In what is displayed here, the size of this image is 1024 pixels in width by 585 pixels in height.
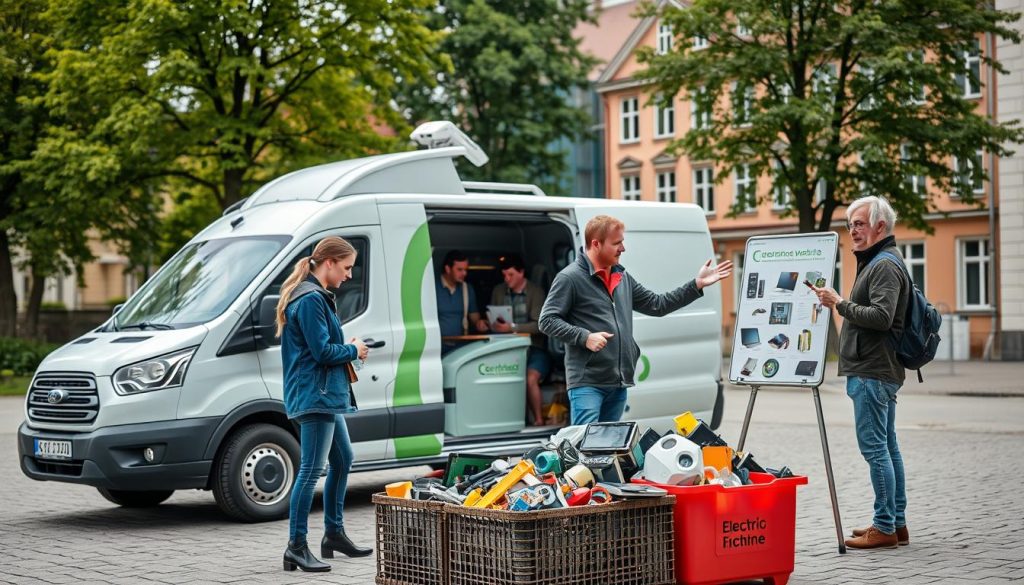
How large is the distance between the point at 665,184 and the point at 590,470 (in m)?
47.9

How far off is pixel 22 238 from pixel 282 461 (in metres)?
26.7

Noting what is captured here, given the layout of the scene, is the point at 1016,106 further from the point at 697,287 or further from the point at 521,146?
the point at 697,287

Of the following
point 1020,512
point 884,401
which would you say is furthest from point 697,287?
point 1020,512

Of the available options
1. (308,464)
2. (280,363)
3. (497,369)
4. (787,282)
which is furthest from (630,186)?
→ (308,464)

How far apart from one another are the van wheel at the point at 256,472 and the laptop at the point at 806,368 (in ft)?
12.7

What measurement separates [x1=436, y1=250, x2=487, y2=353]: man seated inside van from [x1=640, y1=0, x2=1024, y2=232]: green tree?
778 inches

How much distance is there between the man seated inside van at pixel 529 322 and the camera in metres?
11.8

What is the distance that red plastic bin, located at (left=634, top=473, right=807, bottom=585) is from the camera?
21.0ft

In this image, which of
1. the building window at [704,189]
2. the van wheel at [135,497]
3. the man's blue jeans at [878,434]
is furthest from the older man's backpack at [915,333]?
the building window at [704,189]

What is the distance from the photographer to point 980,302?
41.9 metres

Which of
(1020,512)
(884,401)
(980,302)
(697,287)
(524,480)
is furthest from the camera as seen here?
(980,302)

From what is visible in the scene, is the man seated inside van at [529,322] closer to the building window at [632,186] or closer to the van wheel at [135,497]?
the van wheel at [135,497]

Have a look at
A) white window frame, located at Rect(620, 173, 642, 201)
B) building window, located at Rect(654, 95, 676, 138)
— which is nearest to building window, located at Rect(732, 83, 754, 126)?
building window, located at Rect(654, 95, 676, 138)

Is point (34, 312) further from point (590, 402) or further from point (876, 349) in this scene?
point (876, 349)
